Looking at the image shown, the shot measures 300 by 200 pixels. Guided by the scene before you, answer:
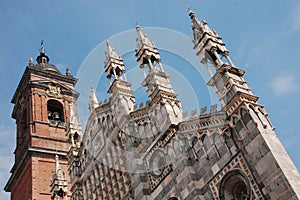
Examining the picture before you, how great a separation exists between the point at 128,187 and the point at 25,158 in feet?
63.5

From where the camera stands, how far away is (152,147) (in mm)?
17234

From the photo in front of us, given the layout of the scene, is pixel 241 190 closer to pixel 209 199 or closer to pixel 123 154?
pixel 209 199

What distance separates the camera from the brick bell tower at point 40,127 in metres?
33.3

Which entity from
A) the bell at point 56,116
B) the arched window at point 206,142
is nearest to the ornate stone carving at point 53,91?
the bell at point 56,116

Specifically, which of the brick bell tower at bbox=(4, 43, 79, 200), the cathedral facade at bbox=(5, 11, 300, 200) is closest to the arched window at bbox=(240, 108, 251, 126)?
the cathedral facade at bbox=(5, 11, 300, 200)

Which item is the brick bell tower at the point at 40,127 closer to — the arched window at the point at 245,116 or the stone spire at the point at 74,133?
the stone spire at the point at 74,133

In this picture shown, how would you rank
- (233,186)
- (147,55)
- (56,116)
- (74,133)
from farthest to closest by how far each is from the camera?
(56,116)
(74,133)
(147,55)
(233,186)

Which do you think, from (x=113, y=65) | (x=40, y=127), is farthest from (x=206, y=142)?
(x=40, y=127)

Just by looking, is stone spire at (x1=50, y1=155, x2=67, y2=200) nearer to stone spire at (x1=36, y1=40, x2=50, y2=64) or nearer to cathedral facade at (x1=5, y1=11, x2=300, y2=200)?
cathedral facade at (x1=5, y1=11, x2=300, y2=200)

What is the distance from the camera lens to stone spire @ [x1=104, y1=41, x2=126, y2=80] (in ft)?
70.8

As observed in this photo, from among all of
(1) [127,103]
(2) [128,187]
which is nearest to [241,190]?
(2) [128,187]

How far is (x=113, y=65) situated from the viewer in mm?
21672

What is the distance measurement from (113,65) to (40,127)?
686 inches

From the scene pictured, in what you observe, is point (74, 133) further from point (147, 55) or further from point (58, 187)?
point (147, 55)
